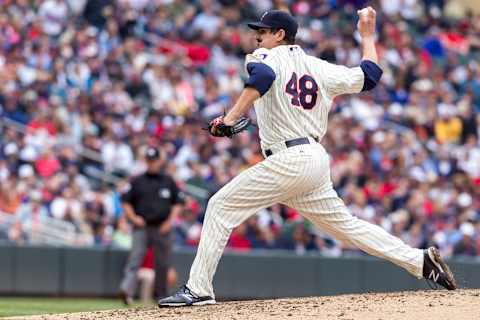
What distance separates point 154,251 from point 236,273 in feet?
9.71

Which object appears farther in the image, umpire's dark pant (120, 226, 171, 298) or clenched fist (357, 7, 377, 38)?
umpire's dark pant (120, 226, 171, 298)

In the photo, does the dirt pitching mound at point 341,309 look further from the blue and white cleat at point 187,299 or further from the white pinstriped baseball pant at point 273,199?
the white pinstriped baseball pant at point 273,199

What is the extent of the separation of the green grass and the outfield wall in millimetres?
346

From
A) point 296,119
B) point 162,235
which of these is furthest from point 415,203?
point 296,119

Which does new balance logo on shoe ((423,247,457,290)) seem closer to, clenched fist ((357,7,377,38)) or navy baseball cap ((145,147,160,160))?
clenched fist ((357,7,377,38))

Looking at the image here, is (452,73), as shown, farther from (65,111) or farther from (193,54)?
(65,111)

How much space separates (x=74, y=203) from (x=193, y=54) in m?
4.62

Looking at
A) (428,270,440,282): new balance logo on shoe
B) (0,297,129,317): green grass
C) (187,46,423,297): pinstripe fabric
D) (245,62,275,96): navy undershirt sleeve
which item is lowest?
(0,297,129,317): green grass

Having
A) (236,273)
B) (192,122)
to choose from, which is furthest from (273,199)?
(192,122)

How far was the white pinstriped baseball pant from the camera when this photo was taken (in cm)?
754

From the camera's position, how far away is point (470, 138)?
18.9 meters

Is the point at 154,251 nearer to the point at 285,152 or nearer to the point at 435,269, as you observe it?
the point at 435,269

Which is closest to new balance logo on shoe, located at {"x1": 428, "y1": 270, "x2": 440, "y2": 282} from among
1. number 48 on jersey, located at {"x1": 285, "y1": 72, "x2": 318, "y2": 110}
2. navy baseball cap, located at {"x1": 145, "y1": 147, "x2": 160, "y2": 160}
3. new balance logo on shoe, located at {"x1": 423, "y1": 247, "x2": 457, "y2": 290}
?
new balance logo on shoe, located at {"x1": 423, "y1": 247, "x2": 457, "y2": 290}

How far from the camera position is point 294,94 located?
7555 mm
